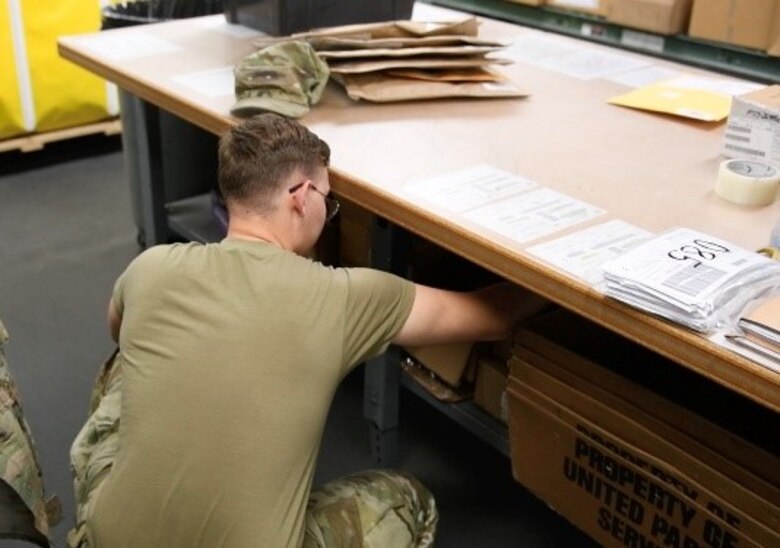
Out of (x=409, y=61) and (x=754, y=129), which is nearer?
(x=754, y=129)

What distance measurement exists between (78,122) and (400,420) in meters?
2.26

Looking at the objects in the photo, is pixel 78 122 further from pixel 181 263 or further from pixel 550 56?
pixel 181 263

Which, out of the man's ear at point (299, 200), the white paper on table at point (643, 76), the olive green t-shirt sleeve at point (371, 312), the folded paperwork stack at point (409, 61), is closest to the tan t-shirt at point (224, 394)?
the olive green t-shirt sleeve at point (371, 312)

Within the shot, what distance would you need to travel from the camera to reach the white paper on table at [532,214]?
1.31 m

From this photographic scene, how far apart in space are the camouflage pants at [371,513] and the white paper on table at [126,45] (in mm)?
1277

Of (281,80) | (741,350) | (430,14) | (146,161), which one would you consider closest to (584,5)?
(430,14)

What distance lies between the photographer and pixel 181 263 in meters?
1.25

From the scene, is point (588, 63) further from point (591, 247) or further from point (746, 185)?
point (591, 247)

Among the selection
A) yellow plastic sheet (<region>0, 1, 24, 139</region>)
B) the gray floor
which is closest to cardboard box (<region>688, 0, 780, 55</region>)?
the gray floor

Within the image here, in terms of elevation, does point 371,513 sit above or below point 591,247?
below

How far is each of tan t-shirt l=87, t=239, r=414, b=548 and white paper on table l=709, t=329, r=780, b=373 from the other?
49cm

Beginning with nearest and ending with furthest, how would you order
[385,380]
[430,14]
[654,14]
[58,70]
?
[385,380]
[430,14]
[654,14]
[58,70]

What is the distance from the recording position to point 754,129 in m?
1.53

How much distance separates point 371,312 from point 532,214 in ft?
0.96
